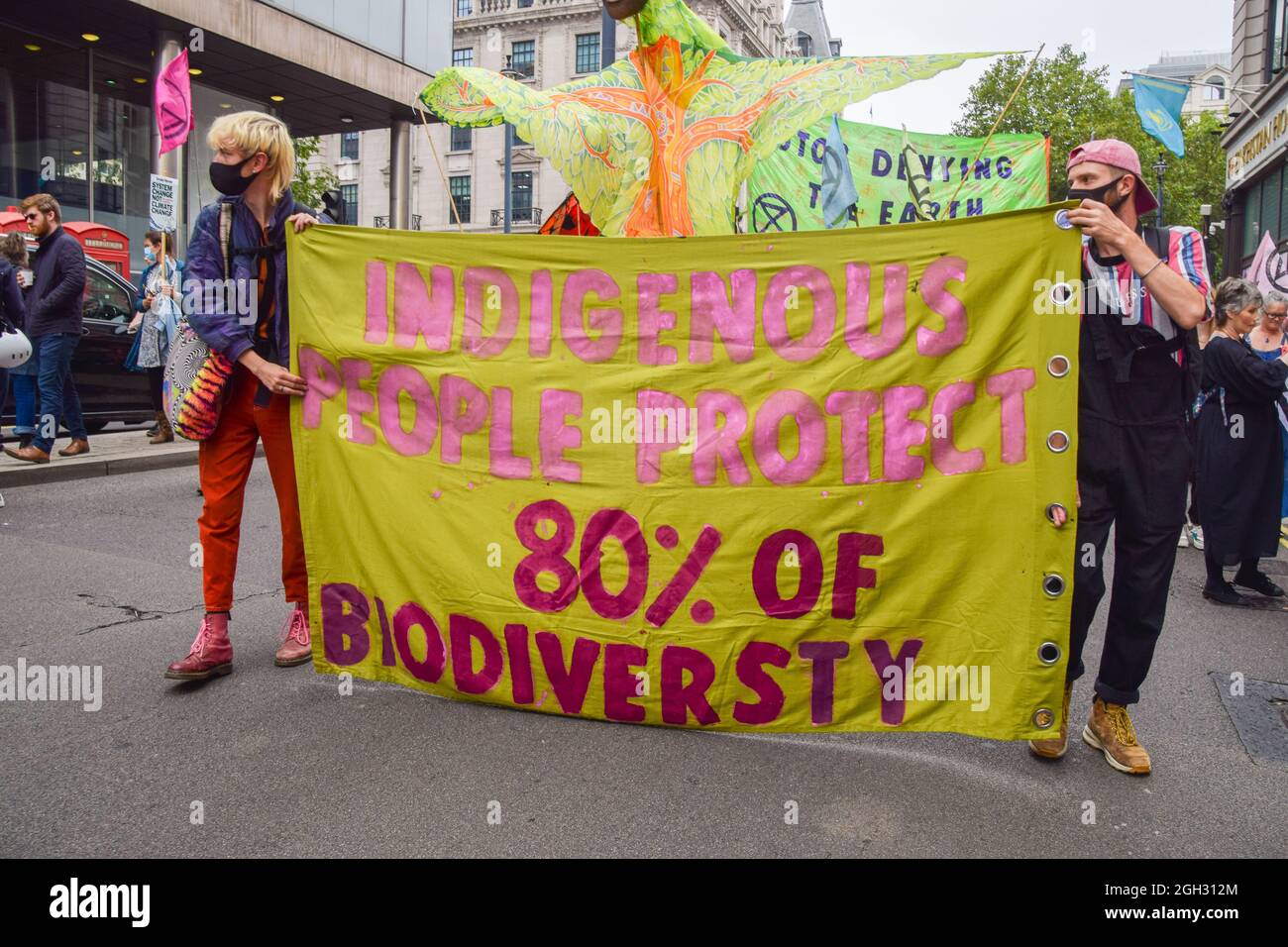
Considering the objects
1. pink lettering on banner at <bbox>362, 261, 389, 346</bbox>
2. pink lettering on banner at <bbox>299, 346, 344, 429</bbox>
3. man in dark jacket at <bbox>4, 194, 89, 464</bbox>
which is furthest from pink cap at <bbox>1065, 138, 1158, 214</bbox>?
man in dark jacket at <bbox>4, 194, 89, 464</bbox>

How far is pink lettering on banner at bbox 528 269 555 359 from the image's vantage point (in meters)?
3.52

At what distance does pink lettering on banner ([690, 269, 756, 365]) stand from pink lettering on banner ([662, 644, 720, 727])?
3.20 feet

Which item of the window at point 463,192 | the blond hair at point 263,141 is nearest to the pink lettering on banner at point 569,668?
the blond hair at point 263,141

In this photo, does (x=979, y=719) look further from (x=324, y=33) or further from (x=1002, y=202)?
(x=324, y=33)

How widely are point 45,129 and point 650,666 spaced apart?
2008cm

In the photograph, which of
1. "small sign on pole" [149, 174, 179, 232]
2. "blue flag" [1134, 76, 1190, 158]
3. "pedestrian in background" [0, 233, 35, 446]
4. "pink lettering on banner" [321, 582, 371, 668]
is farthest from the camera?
"blue flag" [1134, 76, 1190, 158]

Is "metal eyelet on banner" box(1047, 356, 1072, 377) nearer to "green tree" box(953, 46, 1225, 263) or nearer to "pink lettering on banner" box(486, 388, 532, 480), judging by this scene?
"pink lettering on banner" box(486, 388, 532, 480)

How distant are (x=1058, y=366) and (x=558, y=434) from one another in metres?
1.63

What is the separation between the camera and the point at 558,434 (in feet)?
11.4

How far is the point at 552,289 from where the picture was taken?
3527 mm

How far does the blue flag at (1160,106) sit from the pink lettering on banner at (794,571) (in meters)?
11.8

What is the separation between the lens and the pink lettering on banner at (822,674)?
128 inches
